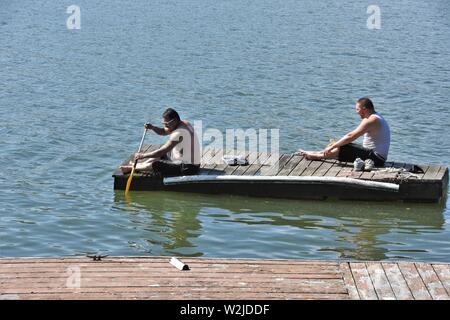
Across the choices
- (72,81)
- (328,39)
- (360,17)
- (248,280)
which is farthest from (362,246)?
(360,17)

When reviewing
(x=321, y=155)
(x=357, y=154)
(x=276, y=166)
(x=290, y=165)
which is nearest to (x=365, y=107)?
(x=357, y=154)

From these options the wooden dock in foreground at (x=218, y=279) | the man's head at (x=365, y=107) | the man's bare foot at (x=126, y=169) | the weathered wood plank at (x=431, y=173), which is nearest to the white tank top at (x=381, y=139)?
the man's head at (x=365, y=107)

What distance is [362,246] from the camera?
1487 centimetres

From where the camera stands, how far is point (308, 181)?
16.2 meters

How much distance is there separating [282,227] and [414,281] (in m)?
4.40

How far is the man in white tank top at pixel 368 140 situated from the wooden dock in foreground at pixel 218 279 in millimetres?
5028

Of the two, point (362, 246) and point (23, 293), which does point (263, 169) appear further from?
point (23, 293)

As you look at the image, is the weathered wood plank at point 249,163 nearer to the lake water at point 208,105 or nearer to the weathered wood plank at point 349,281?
the lake water at point 208,105

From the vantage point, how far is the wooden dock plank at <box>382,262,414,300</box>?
10.9m

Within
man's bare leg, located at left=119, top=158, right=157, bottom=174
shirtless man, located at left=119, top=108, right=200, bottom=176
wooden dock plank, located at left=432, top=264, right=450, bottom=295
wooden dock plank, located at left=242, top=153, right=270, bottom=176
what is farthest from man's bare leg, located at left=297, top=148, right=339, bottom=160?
wooden dock plank, located at left=432, top=264, right=450, bottom=295

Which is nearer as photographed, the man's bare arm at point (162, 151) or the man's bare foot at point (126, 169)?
the man's bare arm at point (162, 151)

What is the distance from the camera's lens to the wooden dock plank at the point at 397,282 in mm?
10922

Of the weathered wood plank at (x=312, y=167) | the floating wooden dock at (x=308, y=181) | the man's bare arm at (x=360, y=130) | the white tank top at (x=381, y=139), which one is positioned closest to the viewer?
the floating wooden dock at (x=308, y=181)

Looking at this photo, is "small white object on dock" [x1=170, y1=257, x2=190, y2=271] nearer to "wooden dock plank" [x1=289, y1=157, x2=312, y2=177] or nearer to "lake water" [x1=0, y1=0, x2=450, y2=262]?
"lake water" [x1=0, y1=0, x2=450, y2=262]
